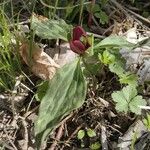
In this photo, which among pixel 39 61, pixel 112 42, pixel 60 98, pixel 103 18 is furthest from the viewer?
pixel 103 18

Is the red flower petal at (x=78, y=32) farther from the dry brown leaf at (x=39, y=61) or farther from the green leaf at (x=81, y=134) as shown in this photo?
the green leaf at (x=81, y=134)

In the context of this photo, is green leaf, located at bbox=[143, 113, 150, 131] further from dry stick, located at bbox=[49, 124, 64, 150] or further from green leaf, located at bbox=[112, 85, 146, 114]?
dry stick, located at bbox=[49, 124, 64, 150]

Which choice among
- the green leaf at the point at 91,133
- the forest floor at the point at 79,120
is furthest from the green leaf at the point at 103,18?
the green leaf at the point at 91,133

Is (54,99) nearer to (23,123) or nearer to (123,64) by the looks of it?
(23,123)

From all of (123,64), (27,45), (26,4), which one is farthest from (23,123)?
(26,4)

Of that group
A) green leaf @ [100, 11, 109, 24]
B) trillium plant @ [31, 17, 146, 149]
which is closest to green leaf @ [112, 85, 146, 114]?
trillium plant @ [31, 17, 146, 149]

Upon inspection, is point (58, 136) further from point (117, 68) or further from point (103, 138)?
point (117, 68)

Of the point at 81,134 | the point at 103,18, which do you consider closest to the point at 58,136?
the point at 81,134
